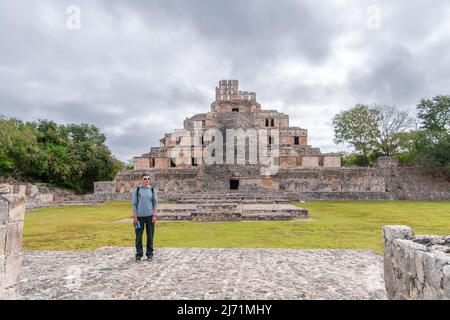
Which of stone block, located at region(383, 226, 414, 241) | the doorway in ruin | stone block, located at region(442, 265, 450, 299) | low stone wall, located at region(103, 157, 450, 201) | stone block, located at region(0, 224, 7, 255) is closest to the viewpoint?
stone block, located at region(442, 265, 450, 299)

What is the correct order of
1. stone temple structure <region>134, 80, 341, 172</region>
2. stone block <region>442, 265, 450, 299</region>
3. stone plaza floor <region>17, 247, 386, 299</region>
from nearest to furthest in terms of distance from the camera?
stone block <region>442, 265, 450, 299</region>
stone plaza floor <region>17, 247, 386, 299</region>
stone temple structure <region>134, 80, 341, 172</region>

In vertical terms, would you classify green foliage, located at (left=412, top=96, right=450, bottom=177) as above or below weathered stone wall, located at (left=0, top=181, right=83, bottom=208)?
above

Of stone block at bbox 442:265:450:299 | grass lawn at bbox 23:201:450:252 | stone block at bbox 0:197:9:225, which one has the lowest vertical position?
grass lawn at bbox 23:201:450:252

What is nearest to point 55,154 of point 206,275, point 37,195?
point 37,195

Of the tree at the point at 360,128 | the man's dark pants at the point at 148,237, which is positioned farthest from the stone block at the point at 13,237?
the tree at the point at 360,128

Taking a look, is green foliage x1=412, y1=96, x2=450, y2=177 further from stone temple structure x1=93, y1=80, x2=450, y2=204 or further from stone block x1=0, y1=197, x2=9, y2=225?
stone block x1=0, y1=197, x2=9, y2=225

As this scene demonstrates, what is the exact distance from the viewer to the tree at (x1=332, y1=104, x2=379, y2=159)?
37.0 meters

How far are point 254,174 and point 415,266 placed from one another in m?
24.2

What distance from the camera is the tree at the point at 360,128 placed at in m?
37.0

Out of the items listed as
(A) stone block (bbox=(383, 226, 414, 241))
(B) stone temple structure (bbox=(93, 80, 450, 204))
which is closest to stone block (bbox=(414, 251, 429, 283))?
(A) stone block (bbox=(383, 226, 414, 241))

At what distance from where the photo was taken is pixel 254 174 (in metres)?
27.8

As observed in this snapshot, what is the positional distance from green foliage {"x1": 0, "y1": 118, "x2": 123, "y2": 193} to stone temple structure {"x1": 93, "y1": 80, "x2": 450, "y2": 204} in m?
5.34

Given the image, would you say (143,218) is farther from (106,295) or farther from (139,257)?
(106,295)
